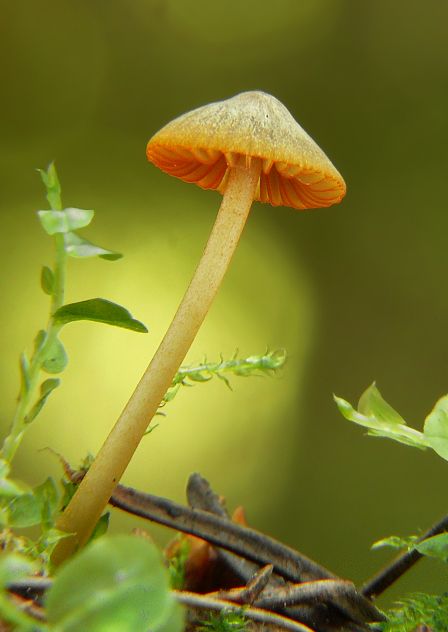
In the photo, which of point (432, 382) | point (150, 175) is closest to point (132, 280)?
point (150, 175)

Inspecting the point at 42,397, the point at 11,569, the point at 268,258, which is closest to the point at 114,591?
the point at 11,569

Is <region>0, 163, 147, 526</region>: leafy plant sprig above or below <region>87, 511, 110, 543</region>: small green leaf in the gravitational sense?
above

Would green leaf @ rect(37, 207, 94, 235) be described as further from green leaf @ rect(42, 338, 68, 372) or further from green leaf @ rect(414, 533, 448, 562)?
green leaf @ rect(414, 533, 448, 562)

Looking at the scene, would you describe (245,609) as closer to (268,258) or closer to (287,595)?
(287,595)

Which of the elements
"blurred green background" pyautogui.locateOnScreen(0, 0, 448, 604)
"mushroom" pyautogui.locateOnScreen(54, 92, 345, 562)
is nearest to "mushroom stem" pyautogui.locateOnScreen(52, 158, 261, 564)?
"mushroom" pyautogui.locateOnScreen(54, 92, 345, 562)

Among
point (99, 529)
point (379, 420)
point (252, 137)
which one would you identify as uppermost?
point (252, 137)

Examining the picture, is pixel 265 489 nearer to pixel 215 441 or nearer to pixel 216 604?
pixel 215 441
